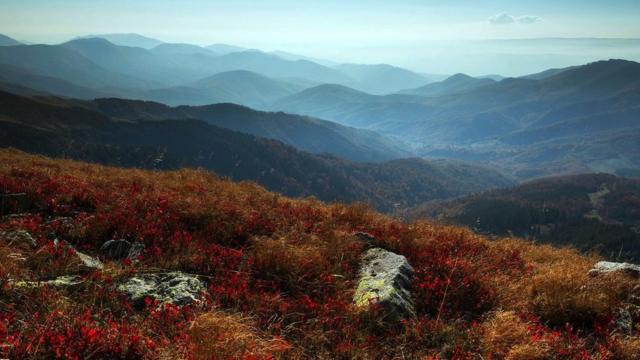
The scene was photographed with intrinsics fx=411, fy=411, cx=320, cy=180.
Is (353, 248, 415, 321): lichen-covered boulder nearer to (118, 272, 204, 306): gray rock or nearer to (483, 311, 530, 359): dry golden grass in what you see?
(483, 311, 530, 359): dry golden grass

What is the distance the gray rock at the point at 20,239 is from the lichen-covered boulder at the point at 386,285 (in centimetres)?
517

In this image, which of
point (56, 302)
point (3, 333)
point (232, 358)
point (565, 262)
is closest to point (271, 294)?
point (232, 358)

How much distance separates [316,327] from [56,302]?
3.17m

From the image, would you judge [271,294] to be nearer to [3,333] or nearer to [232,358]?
[232,358]

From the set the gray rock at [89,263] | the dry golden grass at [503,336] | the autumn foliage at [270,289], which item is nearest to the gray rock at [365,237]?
the autumn foliage at [270,289]

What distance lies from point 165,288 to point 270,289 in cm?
154

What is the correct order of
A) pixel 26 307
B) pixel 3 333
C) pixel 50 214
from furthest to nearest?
pixel 50 214 < pixel 26 307 < pixel 3 333

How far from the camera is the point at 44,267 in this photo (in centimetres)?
586

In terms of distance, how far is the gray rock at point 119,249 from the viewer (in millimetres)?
6961

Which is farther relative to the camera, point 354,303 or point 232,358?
point 354,303

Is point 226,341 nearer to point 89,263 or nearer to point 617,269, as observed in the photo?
point 89,263

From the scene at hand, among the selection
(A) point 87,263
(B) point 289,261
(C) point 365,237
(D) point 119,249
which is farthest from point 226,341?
(C) point 365,237

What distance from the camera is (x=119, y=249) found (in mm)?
7102

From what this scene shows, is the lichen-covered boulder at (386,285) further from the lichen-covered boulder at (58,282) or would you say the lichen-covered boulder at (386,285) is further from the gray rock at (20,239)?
the gray rock at (20,239)
